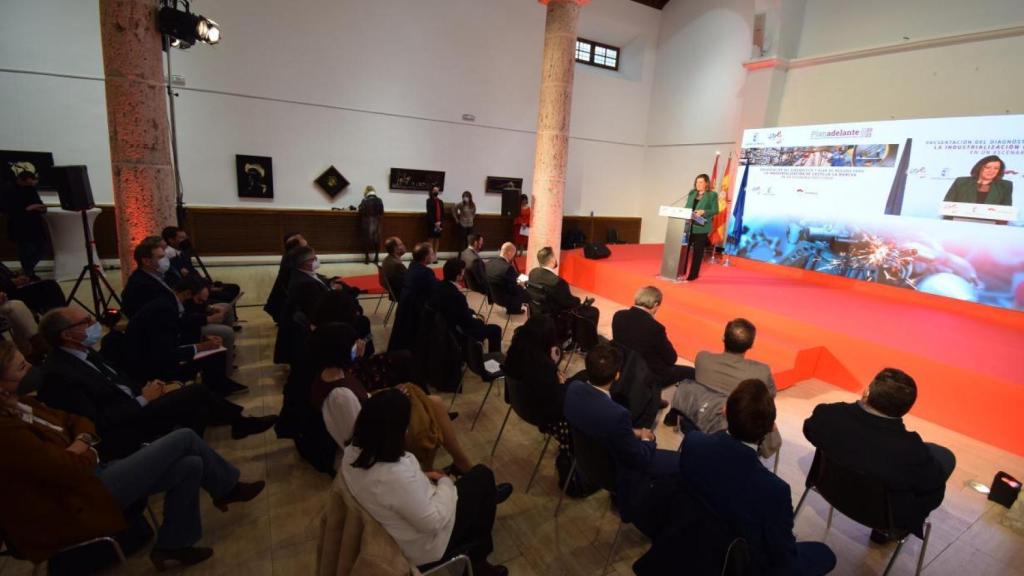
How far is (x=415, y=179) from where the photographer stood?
997cm

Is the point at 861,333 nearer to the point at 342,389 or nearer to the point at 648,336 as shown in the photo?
the point at 648,336

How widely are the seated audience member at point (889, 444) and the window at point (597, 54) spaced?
11.2 meters

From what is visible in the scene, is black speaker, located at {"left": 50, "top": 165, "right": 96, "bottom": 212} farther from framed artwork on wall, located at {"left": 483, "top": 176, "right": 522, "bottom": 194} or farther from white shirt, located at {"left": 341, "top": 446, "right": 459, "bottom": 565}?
framed artwork on wall, located at {"left": 483, "top": 176, "right": 522, "bottom": 194}

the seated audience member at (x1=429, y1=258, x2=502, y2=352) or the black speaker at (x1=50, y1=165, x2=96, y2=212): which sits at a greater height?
the black speaker at (x1=50, y1=165, x2=96, y2=212)

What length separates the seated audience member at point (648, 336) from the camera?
339 centimetres

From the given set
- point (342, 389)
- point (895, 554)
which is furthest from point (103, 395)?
point (895, 554)

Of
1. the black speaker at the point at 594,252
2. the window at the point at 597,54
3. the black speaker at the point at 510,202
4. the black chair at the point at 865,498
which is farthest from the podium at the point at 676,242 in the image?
the window at the point at 597,54

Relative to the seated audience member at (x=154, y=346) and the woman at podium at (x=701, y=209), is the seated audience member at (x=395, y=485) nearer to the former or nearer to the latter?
the seated audience member at (x=154, y=346)

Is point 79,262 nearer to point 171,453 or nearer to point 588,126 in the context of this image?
point 171,453

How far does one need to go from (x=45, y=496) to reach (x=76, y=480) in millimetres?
91

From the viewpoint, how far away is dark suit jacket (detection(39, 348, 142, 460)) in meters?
2.23

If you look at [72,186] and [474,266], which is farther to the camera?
[474,266]

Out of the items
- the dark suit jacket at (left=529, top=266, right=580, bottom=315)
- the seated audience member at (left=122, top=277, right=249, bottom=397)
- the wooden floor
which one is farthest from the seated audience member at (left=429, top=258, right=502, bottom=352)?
the seated audience member at (left=122, top=277, right=249, bottom=397)

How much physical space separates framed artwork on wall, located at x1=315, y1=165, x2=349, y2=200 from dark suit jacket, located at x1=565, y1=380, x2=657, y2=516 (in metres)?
8.21
